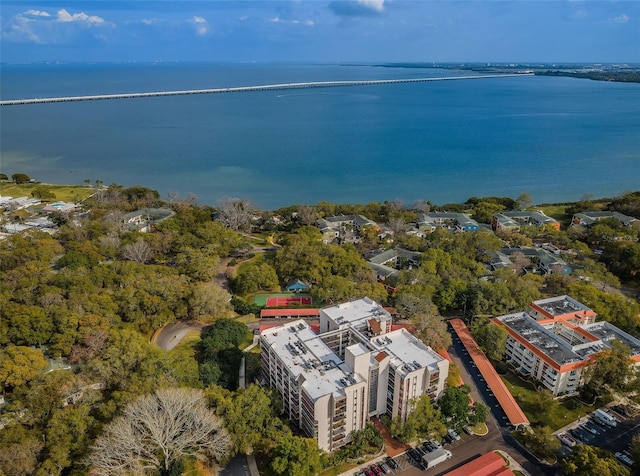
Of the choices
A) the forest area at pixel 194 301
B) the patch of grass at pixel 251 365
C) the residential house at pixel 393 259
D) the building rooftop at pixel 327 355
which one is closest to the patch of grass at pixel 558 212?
the forest area at pixel 194 301

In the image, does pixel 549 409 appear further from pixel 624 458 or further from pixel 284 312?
pixel 284 312

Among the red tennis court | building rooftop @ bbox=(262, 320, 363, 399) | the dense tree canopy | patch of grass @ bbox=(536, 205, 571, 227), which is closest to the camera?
the dense tree canopy

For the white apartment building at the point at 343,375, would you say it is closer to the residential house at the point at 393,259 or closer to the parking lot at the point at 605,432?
the parking lot at the point at 605,432

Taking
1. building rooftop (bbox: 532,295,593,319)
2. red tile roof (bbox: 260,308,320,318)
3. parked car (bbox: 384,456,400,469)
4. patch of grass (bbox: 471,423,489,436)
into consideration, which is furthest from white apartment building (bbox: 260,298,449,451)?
building rooftop (bbox: 532,295,593,319)

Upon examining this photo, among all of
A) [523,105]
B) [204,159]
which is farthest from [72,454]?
[523,105]

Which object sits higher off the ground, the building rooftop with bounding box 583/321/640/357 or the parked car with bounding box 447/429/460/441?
the building rooftop with bounding box 583/321/640/357

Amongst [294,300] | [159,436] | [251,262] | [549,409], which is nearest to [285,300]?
[294,300]

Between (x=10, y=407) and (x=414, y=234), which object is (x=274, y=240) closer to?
(x=414, y=234)

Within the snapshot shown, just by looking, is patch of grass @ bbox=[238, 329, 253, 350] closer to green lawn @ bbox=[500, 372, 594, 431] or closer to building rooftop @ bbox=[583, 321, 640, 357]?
green lawn @ bbox=[500, 372, 594, 431]
